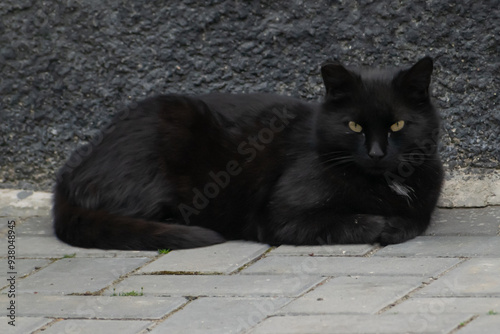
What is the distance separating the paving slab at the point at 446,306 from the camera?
9.57 feet

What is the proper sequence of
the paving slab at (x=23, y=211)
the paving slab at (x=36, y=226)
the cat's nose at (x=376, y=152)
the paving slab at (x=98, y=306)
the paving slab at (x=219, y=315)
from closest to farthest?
the paving slab at (x=219, y=315) < the paving slab at (x=98, y=306) < the cat's nose at (x=376, y=152) < the paving slab at (x=36, y=226) < the paving slab at (x=23, y=211)

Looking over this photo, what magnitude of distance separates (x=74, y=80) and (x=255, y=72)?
3.43 ft

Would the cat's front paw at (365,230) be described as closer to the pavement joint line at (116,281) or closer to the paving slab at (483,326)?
the pavement joint line at (116,281)

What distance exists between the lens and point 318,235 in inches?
161

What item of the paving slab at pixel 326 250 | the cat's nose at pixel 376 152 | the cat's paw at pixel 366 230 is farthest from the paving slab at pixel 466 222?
the cat's nose at pixel 376 152

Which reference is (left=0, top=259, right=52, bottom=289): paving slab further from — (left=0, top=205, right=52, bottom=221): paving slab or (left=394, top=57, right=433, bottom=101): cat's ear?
(left=394, top=57, right=433, bottom=101): cat's ear

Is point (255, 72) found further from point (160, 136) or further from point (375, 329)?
point (375, 329)

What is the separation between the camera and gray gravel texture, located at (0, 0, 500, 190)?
16.0 feet

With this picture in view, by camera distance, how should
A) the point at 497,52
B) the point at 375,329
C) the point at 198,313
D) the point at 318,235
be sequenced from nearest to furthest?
the point at 375,329
the point at 198,313
the point at 318,235
the point at 497,52

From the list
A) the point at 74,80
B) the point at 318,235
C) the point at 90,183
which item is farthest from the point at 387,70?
the point at 74,80

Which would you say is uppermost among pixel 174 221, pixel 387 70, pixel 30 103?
pixel 387 70

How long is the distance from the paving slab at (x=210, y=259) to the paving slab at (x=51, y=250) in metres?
0.16

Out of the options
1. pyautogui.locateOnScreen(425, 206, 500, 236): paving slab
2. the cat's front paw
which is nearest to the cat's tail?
the cat's front paw

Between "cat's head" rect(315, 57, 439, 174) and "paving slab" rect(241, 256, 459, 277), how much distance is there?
0.49 meters
